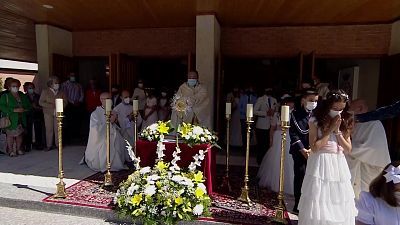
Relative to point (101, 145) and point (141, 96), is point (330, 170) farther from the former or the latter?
point (141, 96)

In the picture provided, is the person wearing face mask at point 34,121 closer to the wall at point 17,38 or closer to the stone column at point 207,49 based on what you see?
the wall at point 17,38

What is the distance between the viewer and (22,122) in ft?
22.0

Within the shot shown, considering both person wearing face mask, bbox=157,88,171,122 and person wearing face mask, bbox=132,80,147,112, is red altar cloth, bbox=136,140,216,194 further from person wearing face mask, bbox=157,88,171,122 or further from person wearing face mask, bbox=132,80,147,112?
person wearing face mask, bbox=132,80,147,112

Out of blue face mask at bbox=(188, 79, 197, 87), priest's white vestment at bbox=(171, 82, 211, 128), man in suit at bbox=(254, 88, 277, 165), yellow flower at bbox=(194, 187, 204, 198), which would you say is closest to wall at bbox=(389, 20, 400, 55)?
man in suit at bbox=(254, 88, 277, 165)

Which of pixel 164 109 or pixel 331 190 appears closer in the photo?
pixel 331 190

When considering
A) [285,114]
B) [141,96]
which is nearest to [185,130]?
[285,114]

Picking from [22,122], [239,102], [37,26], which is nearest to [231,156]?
Answer: [239,102]

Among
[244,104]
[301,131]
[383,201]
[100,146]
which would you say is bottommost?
[100,146]

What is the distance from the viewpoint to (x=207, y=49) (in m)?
6.60

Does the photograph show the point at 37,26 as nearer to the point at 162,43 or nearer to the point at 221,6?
the point at 162,43

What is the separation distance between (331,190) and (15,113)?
21.4 feet

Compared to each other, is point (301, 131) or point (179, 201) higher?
point (301, 131)

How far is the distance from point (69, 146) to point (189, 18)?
14.4 ft

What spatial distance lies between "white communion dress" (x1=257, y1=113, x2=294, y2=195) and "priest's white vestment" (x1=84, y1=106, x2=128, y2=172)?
2.63 m
